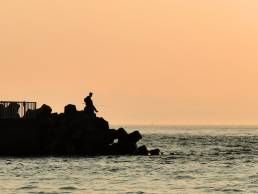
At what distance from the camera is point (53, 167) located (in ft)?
188

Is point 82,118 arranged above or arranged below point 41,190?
above

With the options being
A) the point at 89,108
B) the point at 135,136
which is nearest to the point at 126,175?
the point at 89,108

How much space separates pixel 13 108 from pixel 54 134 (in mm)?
3696

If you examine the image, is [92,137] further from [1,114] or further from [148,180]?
[148,180]

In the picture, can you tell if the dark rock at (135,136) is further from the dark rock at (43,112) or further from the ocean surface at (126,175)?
the dark rock at (43,112)

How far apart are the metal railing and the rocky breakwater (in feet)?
3.28

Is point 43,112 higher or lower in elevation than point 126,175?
higher

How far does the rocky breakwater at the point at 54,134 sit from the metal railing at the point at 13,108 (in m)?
1.00

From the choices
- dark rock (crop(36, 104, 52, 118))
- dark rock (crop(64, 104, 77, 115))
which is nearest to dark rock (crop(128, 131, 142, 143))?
dark rock (crop(64, 104, 77, 115))

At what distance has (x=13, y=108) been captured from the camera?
71438mm

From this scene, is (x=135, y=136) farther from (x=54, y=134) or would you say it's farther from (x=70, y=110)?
(x=54, y=134)

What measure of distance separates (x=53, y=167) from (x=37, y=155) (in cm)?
1263

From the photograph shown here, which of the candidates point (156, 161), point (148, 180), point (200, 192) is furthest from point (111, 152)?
point (200, 192)

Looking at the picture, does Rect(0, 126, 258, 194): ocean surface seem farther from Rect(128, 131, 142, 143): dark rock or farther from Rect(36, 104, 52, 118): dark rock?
Rect(36, 104, 52, 118): dark rock
